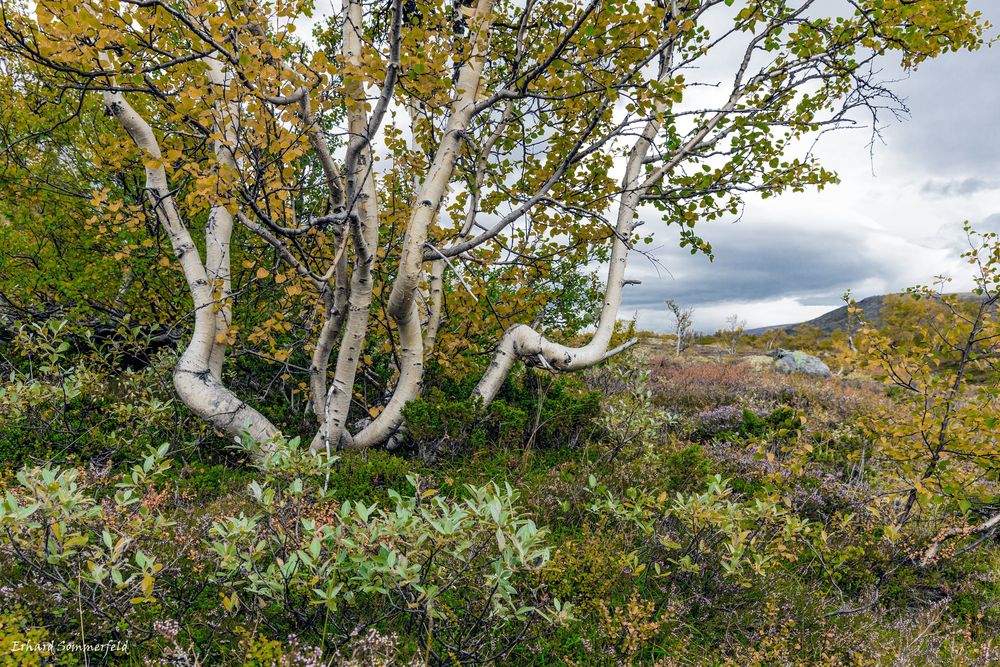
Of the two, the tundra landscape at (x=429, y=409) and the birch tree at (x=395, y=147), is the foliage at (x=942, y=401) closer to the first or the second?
the tundra landscape at (x=429, y=409)

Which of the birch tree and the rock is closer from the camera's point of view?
the birch tree

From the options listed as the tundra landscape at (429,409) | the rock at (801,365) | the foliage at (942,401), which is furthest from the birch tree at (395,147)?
the rock at (801,365)
